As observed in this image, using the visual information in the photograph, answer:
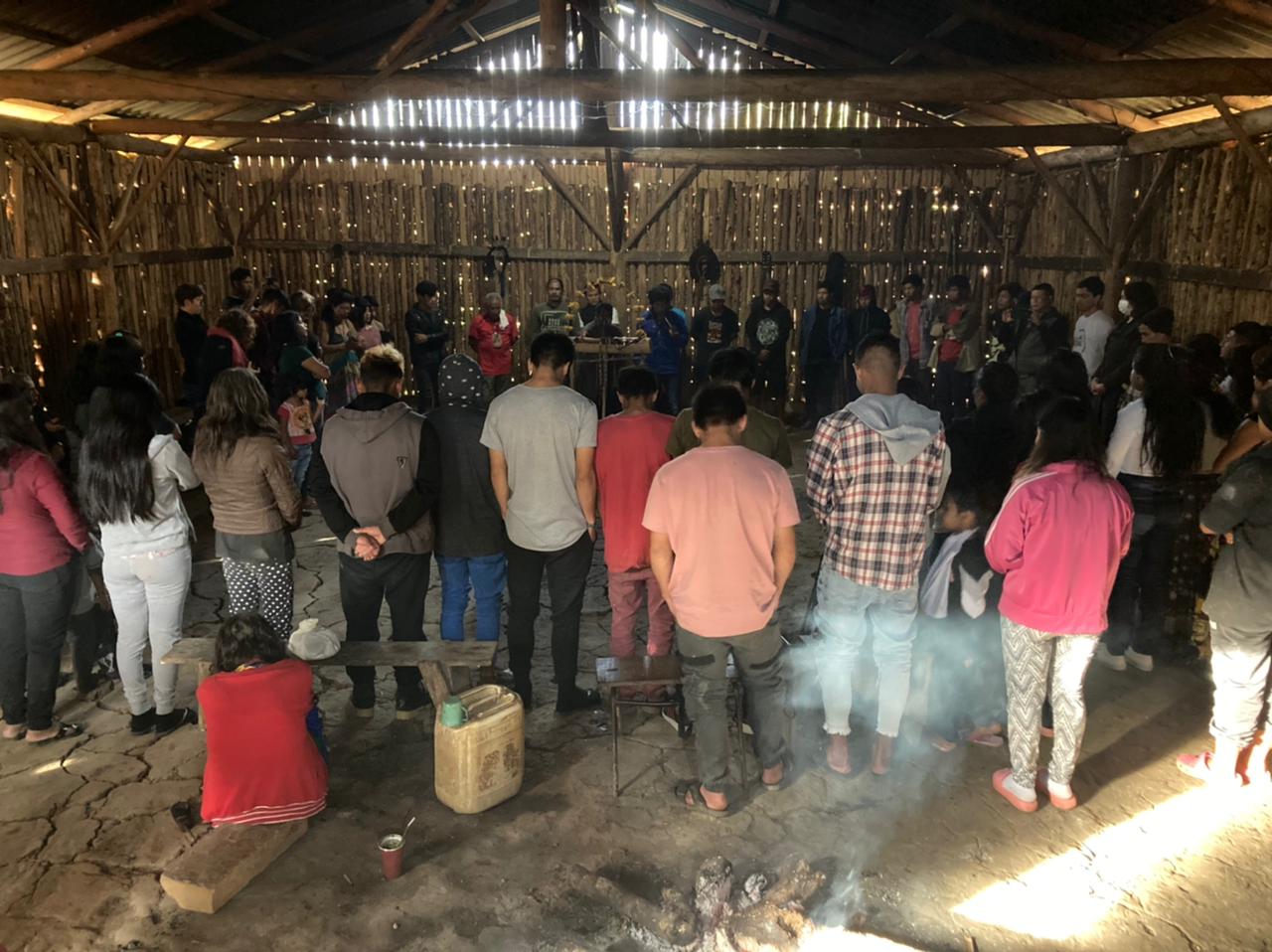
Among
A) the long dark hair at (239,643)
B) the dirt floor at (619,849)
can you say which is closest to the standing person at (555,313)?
the dirt floor at (619,849)

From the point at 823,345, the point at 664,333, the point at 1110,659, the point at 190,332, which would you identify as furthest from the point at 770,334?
the point at 1110,659

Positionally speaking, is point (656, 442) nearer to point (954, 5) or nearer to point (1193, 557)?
point (1193, 557)

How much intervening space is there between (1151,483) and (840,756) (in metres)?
2.33

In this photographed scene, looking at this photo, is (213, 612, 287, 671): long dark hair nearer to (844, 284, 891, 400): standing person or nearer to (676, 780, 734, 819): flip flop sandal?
(676, 780, 734, 819): flip flop sandal

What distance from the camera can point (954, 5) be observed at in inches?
293

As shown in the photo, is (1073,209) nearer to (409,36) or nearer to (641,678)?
(409,36)

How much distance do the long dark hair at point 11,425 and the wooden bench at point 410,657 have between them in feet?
3.43

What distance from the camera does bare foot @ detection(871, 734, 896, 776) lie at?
4188 millimetres

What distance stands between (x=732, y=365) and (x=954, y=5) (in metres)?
4.81

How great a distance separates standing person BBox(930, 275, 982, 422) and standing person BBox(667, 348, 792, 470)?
644 centimetres

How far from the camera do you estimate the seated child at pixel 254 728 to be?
347 cm

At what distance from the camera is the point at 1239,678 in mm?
4016

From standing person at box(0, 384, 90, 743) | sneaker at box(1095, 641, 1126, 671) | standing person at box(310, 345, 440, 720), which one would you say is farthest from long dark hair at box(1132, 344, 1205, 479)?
standing person at box(0, 384, 90, 743)

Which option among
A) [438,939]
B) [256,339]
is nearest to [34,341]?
[256,339]
